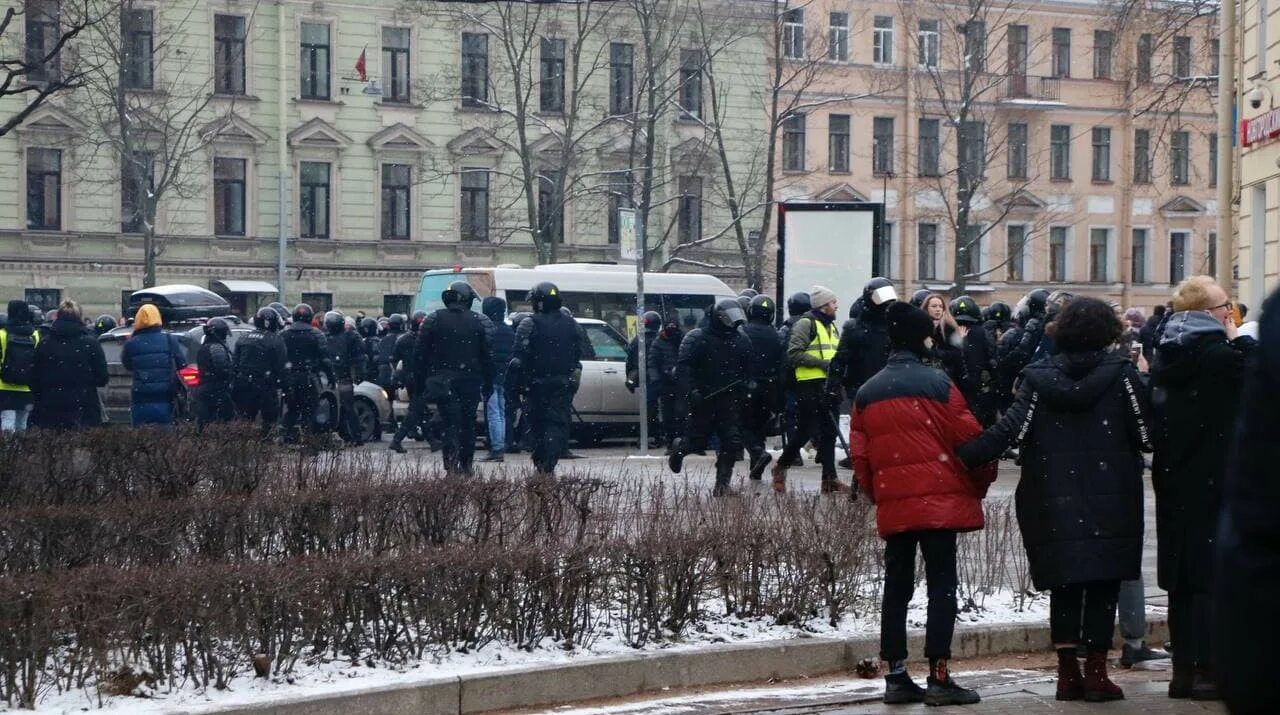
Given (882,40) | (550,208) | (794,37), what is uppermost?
(882,40)

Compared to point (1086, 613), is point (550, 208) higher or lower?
higher

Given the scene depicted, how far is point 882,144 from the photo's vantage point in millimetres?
55781

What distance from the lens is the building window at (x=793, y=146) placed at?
54094mm

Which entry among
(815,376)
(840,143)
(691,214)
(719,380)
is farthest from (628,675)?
(840,143)

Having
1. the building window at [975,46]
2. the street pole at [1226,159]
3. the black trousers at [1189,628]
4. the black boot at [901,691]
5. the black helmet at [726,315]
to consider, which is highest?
the building window at [975,46]

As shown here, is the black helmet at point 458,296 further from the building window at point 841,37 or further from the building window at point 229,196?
the building window at point 841,37

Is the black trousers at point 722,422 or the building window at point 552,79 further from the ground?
the building window at point 552,79

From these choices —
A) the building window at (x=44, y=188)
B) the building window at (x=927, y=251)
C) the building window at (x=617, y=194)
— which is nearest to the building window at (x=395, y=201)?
the building window at (x=617, y=194)

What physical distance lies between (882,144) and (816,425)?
A: 137 feet

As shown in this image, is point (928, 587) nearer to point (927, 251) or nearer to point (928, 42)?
point (928, 42)

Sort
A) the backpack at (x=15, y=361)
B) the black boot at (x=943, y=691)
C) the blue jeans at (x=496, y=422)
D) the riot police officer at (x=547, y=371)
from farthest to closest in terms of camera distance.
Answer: the blue jeans at (x=496, y=422)
the backpack at (x=15, y=361)
the riot police officer at (x=547, y=371)
the black boot at (x=943, y=691)

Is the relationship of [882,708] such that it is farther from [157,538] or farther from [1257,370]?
[1257,370]

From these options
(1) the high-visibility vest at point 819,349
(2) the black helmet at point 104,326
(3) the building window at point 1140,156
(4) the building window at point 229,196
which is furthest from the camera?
(3) the building window at point 1140,156

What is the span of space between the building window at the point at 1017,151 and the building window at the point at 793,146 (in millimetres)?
6720
